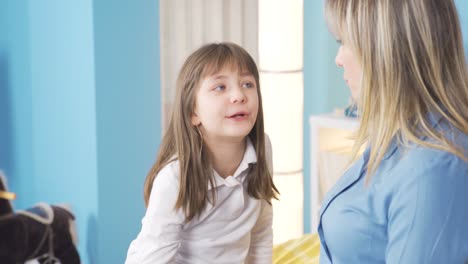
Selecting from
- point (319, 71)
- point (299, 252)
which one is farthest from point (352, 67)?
point (319, 71)

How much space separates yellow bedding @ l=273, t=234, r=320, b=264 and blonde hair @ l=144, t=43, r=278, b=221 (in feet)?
1.42

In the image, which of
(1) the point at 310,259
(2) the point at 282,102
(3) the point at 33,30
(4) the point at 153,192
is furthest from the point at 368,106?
(3) the point at 33,30

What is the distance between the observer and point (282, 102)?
2.68 meters

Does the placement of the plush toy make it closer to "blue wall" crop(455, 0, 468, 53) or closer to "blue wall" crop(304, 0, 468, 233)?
"blue wall" crop(304, 0, 468, 233)

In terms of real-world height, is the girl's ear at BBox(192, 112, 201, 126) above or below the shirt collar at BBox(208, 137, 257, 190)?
above

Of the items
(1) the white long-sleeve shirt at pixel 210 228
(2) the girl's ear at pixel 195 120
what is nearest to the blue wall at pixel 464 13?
(1) the white long-sleeve shirt at pixel 210 228

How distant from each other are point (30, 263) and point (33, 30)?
0.97 m

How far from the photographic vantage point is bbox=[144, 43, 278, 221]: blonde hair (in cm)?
158

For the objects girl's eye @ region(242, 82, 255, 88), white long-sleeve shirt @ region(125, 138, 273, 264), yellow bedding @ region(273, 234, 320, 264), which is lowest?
yellow bedding @ region(273, 234, 320, 264)

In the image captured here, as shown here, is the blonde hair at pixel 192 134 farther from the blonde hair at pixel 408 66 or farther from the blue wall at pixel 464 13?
the blue wall at pixel 464 13

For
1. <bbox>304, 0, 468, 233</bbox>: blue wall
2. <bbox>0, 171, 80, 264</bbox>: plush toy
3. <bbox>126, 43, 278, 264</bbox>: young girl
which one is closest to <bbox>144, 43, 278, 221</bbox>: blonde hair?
<bbox>126, 43, 278, 264</bbox>: young girl

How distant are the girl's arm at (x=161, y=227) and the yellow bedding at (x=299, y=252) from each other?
0.49 meters

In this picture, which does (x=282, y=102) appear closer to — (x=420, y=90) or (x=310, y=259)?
(x=310, y=259)

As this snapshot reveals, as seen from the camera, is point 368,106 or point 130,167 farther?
point 130,167
